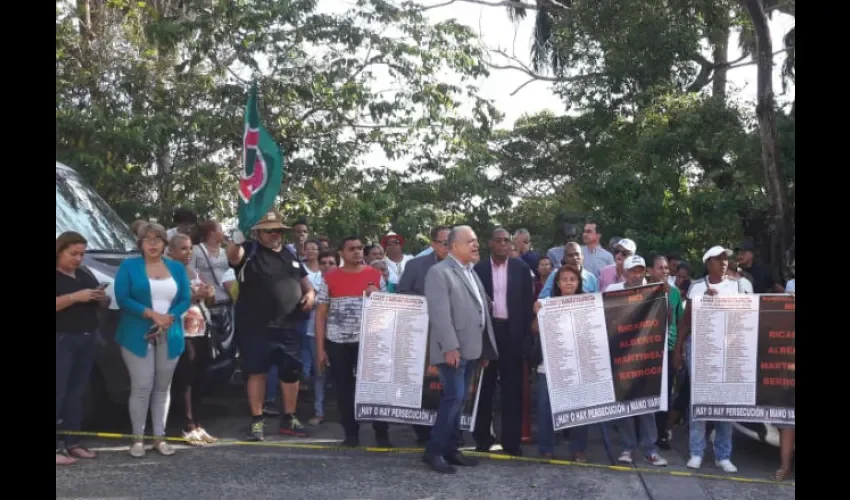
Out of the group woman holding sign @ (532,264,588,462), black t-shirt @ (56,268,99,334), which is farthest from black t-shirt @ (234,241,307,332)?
woman holding sign @ (532,264,588,462)

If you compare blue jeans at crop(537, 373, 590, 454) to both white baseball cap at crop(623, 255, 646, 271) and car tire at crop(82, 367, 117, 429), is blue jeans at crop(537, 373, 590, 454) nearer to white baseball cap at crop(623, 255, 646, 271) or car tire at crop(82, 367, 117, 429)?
white baseball cap at crop(623, 255, 646, 271)

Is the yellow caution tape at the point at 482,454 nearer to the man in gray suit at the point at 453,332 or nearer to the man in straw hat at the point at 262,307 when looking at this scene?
the man in straw hat at the point at 262,307

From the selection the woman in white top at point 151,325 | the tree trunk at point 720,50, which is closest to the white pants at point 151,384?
the woman in white top at point 151,325

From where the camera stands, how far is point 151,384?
7.63 metres

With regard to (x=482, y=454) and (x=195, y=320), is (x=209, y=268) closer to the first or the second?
(x=195, y=320)

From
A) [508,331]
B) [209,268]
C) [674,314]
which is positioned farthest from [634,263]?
[209,268]

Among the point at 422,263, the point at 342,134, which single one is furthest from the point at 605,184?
the point at 422,263

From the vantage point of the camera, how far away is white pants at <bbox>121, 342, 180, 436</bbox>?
757cm

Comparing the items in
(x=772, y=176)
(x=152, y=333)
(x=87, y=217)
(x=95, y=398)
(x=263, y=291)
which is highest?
(x=772, y=176)

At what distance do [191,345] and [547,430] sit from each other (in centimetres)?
301

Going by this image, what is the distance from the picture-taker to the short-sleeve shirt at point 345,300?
8250mm

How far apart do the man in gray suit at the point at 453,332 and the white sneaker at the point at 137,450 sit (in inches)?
86.2
